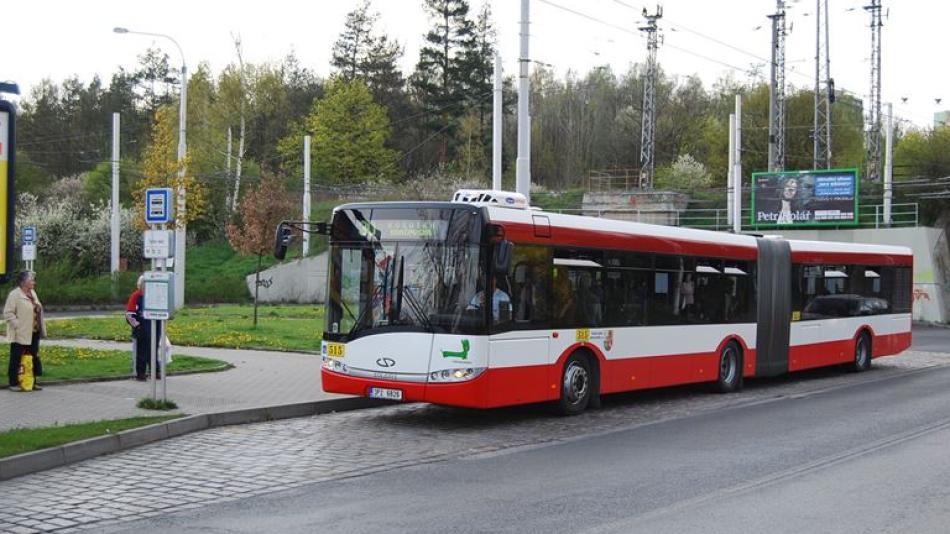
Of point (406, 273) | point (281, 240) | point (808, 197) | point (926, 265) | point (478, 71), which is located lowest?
point (406, 273)

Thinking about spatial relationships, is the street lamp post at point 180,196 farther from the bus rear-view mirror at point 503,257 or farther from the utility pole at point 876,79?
the utility pole at point 876,79

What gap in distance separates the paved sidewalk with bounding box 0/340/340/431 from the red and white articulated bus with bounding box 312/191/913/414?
1.58 m

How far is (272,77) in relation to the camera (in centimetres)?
8312

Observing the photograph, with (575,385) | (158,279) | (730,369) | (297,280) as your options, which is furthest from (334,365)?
(297,280)

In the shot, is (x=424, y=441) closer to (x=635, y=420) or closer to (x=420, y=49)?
(x=635, y=420)

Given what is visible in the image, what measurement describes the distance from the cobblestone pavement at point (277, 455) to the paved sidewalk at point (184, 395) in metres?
1.09

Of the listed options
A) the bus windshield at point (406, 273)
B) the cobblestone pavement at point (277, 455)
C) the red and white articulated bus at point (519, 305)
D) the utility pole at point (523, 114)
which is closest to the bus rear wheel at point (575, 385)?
the red and white articulated bus at point (519, 305)

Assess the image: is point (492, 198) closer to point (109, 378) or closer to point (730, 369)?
point (109, 378)

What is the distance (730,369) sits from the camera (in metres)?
19.2

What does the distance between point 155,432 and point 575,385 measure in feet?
19.8

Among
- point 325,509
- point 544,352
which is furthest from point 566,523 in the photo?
point 544,352

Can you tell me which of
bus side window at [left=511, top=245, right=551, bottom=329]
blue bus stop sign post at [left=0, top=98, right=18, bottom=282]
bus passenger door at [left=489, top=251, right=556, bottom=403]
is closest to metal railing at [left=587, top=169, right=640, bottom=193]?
bus side window at [left=511, top=245, right=551, bottom=329]

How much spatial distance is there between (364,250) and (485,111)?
66.9 metres

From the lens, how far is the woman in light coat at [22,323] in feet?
47.9
